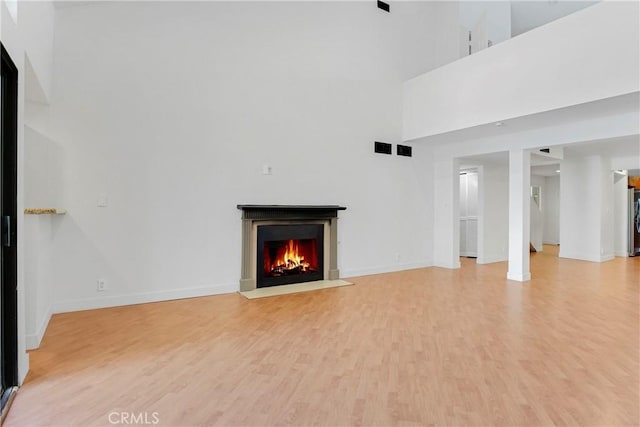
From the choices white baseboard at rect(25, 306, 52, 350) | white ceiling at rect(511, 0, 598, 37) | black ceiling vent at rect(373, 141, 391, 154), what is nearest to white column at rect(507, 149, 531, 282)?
black ceiling vent at rect(373, 141, 391, 154)

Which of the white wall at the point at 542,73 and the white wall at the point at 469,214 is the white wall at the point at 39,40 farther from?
the white wall at the point at 469,214

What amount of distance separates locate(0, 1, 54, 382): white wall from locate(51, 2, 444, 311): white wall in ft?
2.23

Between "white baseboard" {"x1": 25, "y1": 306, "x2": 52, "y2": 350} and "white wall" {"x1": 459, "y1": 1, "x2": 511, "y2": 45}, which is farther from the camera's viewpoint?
"white wall" {"x1": 459, "y1": 1, "x2": 511, "y2": 45}

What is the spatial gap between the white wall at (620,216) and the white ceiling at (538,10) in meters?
4.11

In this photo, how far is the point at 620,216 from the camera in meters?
8.72

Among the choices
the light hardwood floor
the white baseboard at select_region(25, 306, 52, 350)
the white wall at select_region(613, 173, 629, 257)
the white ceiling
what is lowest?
the light hardwood floor

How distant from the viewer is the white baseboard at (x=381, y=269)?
5.73m

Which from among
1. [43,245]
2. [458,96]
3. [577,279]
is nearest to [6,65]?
[43,245]

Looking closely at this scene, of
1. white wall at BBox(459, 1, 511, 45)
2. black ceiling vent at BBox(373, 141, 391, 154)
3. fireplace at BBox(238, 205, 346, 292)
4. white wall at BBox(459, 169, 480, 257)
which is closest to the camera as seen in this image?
fireplace at BBox(238, 205, 346, 292)

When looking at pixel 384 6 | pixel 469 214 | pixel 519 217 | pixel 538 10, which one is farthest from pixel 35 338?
pixel 538 10

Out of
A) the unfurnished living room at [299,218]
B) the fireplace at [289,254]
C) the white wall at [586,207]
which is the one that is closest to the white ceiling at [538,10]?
the unfurnished living room at [299,218]

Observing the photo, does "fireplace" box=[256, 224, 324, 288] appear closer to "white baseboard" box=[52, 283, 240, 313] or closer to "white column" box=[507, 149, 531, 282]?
"white baseboard" box=[52, 283, 240, 313]

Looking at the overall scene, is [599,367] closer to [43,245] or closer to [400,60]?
[43,245]

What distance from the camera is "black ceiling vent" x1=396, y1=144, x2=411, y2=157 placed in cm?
638
